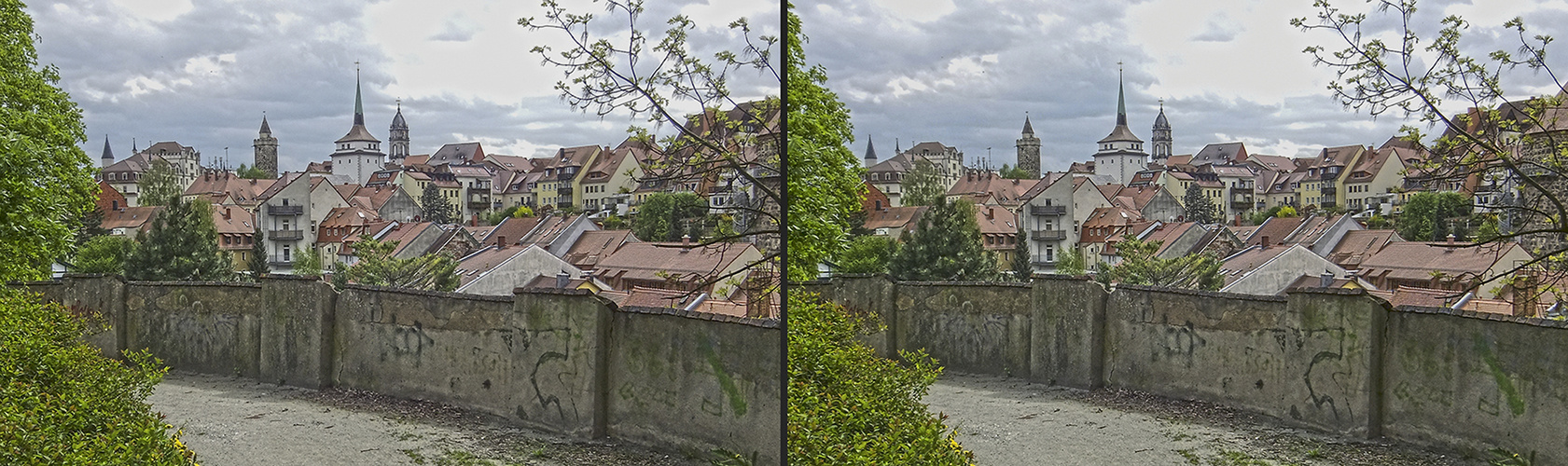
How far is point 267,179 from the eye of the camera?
2.96 metres

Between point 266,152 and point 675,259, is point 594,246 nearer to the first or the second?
point 675,259

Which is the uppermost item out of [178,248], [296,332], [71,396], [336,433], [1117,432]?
[178,248]

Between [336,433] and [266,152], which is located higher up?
[266,152]

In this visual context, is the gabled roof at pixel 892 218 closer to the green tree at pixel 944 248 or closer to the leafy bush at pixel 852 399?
the green tree at pixel 944 248

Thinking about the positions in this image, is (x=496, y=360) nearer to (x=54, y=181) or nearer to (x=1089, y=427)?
(x=54, y=181)

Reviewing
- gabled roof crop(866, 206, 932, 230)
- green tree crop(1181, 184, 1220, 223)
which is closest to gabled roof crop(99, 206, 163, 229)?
gabled roof crop(866, 206, 932, 230)

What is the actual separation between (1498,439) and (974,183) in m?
3.17

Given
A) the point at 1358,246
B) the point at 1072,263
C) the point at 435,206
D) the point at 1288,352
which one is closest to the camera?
the point at 435,206

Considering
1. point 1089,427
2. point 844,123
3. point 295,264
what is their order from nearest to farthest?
point 844,123, point 295,264, point 1089,427

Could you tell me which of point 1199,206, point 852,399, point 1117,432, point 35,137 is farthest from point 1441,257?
point 35,137

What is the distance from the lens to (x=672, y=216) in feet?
8.30

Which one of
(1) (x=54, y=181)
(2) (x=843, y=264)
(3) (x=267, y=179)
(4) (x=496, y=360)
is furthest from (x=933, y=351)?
(1) (x=54, y=181)

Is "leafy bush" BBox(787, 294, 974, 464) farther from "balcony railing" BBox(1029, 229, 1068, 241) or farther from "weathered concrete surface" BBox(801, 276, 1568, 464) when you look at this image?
"balcony railing" BBox(1029, 229, 1068, 241)

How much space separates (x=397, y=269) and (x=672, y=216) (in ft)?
4.96
